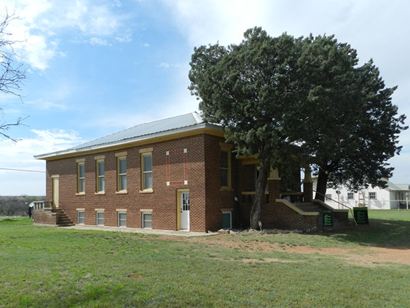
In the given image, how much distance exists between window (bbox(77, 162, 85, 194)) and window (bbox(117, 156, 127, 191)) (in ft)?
13.5

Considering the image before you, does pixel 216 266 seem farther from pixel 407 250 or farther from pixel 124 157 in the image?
pixel 124 157

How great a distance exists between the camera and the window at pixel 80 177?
2978cm

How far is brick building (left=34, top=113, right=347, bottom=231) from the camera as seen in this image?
2170 cm

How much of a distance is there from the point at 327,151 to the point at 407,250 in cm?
507

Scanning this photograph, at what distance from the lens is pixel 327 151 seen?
18969 millimetres

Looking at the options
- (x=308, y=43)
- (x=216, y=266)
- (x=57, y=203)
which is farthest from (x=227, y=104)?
(x=57, y=203)

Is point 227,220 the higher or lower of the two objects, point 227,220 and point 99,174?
the lower

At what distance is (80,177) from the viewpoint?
30.1m

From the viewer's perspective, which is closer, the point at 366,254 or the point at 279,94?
the point at 366,254

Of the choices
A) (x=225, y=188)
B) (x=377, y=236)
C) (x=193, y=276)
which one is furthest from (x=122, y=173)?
(x=193, y=276)

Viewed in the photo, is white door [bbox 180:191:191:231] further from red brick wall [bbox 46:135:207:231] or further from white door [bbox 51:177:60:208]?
white door [bbox 51:177:60:208]

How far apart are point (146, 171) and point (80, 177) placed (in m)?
7.35

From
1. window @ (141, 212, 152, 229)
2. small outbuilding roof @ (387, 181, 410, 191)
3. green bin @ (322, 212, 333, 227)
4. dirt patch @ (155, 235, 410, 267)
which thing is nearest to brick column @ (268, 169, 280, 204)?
green bin @ (322, 212, 333, 227)

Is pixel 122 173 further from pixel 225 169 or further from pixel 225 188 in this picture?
pixel 225 188
